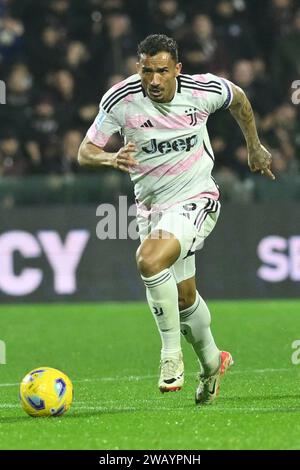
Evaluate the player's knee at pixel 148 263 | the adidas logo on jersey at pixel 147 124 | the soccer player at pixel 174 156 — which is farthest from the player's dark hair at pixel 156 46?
the player's knee at pixel 148 263

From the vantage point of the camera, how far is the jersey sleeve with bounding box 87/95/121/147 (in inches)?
298

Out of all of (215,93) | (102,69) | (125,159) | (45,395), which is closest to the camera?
(45,395)

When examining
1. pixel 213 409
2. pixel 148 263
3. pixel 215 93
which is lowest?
pixel 213 409

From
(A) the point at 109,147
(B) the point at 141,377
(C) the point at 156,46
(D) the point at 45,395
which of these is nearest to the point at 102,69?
(A) the point at 109,147

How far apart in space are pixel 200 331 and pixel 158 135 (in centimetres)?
127

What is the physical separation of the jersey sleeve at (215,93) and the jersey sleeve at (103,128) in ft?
2.02

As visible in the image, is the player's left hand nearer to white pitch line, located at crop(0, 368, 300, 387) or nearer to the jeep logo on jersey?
the jeep logo on jersey

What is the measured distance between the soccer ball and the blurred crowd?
8.28 metres

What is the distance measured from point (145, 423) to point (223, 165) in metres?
9.34

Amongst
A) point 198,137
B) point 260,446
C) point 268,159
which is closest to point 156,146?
point 198,137

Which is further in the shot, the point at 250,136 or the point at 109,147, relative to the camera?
the point at 109,147

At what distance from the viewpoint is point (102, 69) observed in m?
15.4

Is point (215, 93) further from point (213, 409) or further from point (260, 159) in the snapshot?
point (213, 409)

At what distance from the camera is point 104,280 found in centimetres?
1583
